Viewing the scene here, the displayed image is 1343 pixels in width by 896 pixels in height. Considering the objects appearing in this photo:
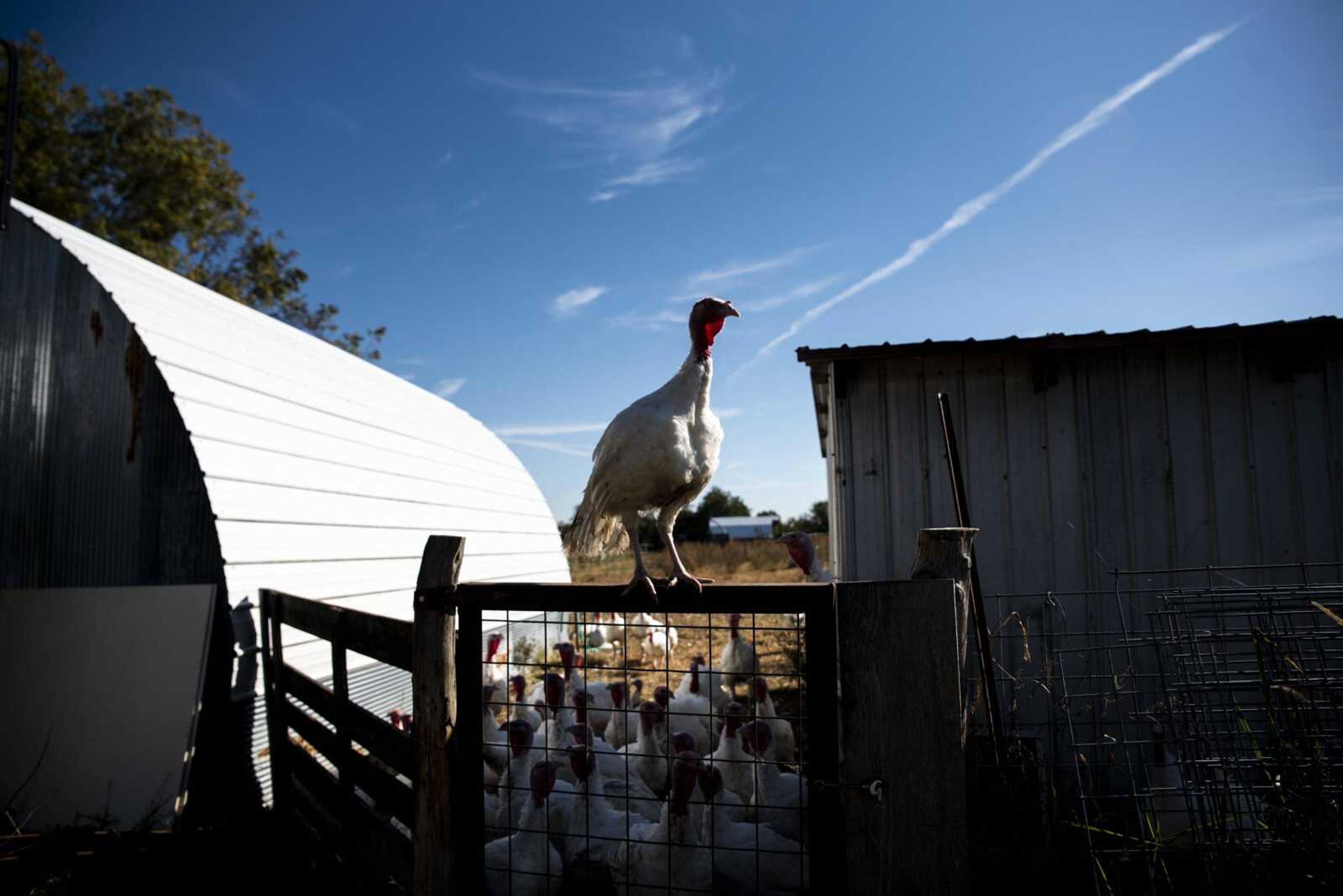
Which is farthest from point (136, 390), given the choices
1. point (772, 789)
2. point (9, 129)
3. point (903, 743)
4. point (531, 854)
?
point (903, 743)

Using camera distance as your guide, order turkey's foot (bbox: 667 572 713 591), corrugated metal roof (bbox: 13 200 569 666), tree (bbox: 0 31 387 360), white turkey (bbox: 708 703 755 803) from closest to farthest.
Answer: turkey's foot (bbox: 667 572 713 591) → white turkey (bbox: 708 703 755 803) → corrugated metal roof (bbox: 13 200 569 666) → tree (bbox: 0 31 387 360)

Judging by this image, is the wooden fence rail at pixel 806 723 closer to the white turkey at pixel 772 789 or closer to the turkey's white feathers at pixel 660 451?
the turkey's white feathers at pixel 660 451

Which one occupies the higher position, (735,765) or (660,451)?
(660,451)

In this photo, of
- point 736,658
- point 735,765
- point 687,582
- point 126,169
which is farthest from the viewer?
point 126,169

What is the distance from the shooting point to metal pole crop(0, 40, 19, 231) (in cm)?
461

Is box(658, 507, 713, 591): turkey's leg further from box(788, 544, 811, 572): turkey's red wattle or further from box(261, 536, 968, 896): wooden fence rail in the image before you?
box(788, 544, 811, 572): turkey's red wattle

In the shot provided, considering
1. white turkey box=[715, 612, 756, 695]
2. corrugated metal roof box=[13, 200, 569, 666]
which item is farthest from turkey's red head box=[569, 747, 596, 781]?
white turkey box=[715, 612, 756, 695]

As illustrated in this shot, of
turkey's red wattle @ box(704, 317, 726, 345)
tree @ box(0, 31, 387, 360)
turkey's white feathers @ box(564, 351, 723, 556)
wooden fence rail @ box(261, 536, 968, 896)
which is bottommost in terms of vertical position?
wooden fence rail @ box(261, 536, 968, 896)

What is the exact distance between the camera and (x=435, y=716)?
248 cm

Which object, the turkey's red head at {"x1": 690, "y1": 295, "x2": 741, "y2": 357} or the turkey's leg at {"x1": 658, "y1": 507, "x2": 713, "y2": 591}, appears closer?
the turkey's leg at {"x1": 658, "y1": 507, "x2": 713, "y2": 591}

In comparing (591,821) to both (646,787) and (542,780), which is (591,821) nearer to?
(542,780)

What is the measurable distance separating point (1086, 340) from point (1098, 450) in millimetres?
849

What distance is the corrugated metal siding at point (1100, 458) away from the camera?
498 centimetres

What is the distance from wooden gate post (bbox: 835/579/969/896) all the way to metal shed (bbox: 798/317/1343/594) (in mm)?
3386
